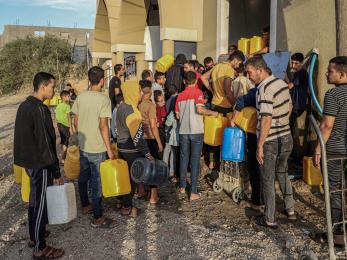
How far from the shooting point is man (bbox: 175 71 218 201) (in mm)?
5296

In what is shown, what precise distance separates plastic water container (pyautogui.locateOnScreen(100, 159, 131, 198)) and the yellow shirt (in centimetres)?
207

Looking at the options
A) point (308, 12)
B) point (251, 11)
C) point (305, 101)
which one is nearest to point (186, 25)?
point (251, 11)

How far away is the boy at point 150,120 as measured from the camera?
525cm

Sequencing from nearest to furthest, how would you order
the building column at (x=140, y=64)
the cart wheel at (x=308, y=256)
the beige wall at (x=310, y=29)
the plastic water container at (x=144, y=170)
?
the cart wheel at (x=308, y=256), the plastic water container at (x=144, y=170), the beige wall at (x=310, y=29), the building column at (x=140, y=64)

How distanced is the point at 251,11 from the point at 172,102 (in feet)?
21.7

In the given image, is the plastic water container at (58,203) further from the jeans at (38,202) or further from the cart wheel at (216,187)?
the cart wheel at (216,187)

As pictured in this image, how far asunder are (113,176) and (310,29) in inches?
165

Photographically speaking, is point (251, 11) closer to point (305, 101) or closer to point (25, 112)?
point (305, 101)

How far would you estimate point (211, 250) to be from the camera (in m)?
3.95

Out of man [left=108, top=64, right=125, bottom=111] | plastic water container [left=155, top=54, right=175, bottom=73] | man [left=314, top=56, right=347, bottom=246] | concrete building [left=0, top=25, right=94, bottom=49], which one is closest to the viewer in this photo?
man [left=314, top=56, right=347, bottom=246]

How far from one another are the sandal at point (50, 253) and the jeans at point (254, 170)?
250cm

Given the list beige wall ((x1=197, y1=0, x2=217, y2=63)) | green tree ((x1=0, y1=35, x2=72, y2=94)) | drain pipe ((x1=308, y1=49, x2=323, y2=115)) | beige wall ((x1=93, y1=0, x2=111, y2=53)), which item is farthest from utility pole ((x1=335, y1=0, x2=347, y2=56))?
green tree ((x1=0, y1=35, x2=72, y2=94))

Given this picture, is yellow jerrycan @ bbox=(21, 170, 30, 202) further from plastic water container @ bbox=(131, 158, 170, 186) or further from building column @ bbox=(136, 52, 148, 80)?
building column @ bbox=(136, 52, 148, 80)

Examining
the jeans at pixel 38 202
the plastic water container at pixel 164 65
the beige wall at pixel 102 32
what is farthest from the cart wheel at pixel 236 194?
the beige wall at pixel 102 32
